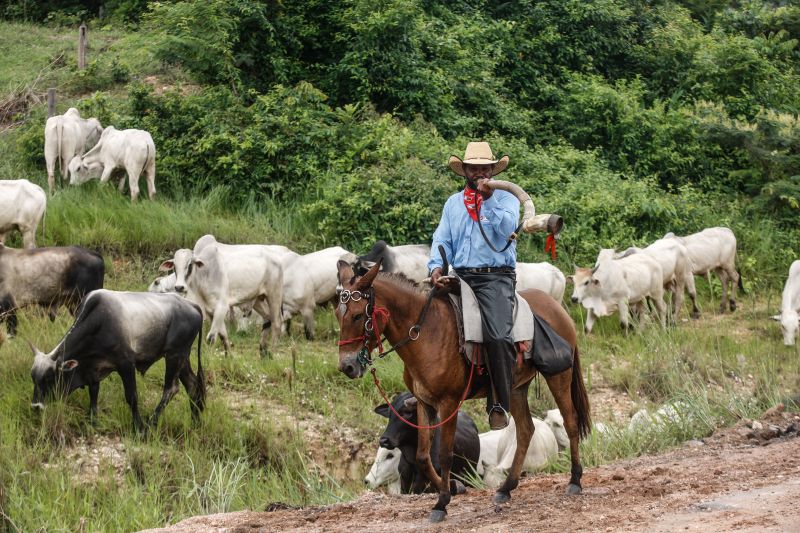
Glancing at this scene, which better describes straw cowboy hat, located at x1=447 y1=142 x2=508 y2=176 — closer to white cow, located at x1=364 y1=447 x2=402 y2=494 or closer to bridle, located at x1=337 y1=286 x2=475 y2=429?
bridle, located at x1=337 y1=286 x2=475 y2=429

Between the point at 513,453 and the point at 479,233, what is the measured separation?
3.19 m

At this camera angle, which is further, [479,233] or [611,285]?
[611,285]

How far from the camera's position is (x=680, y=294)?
1750 cm

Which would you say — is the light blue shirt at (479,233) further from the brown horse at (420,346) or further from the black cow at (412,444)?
the black cow at (412,444)

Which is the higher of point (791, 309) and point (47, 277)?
point (47, 277)

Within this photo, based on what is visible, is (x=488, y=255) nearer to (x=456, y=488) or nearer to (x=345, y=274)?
(x=345, y=274)

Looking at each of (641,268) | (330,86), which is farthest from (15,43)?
(641,268)

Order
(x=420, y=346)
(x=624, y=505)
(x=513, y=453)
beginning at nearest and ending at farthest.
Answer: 1. (x=624, y=505)
2. (x=420, y=346)
3. (x=513, y=453)

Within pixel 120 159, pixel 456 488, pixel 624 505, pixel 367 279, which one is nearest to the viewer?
pixel 624 505

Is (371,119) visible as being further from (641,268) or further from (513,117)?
(641,268)

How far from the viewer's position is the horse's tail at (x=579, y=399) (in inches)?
336

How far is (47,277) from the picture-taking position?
1321 centimetres

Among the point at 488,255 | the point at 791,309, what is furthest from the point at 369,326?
the point at 791,309

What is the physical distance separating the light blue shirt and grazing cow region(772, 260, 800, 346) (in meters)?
9.00
